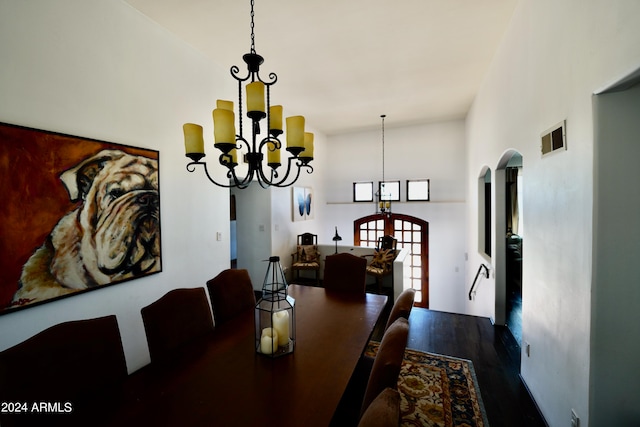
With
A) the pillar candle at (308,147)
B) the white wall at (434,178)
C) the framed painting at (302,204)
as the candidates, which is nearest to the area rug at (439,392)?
the pillar candle at (308,147)

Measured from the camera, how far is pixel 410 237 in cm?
681

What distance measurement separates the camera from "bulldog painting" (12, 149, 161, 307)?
1884mm

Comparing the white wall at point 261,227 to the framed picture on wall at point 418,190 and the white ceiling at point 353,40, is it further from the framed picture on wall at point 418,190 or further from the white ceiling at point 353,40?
the framed picture on wall at point 418,190

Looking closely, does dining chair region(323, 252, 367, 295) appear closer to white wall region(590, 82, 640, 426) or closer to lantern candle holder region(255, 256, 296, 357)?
lantern candle holder region(255, 256, 296, 357)

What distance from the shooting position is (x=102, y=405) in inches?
44.5

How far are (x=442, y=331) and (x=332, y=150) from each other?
5243mm

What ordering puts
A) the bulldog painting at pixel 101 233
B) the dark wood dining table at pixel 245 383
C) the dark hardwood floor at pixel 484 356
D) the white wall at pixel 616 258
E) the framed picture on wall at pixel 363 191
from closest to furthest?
the dark wood dining table at pixel 245 383, the white wall at pixel 616 258, the bulldog painting at pixel 101 233, the dark hardwood floor at pixel 484 356, the framed picture on wall at pixel 363 191

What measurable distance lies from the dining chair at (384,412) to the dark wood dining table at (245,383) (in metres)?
0.29

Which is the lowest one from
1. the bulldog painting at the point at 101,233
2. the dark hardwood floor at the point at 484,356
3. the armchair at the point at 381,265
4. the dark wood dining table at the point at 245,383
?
the dark hardwood floor at the point at 484,356

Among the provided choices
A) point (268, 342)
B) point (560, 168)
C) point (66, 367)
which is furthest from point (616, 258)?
point (66, 367)

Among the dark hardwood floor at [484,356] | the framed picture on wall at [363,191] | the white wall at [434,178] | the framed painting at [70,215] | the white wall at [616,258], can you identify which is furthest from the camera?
the framed picture on wall at [363,191]

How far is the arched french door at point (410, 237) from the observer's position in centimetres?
663

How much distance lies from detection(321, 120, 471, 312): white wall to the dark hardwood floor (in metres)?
2.52

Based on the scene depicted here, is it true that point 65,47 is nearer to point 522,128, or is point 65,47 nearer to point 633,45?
point 633,45
